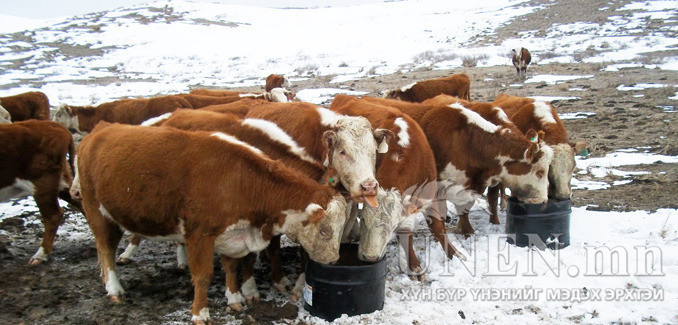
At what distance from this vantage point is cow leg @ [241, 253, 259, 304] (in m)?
5.34

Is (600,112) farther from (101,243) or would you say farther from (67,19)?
(67,19)

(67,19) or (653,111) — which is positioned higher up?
(67,19)

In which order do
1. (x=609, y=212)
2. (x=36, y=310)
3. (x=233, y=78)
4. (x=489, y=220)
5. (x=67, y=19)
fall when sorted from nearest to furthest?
1. (x=36, y=310)
2. (x=609, y=212)
3. (x=489, y=220)
4. (x=233, y=78)
5. (x=67, y=19)

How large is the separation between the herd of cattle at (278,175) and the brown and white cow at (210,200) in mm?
11

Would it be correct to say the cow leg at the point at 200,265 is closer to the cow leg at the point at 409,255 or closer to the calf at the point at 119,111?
the cow leg at the point at 409,255

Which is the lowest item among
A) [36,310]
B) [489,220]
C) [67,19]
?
[489,220]

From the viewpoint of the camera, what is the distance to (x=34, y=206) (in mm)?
8570

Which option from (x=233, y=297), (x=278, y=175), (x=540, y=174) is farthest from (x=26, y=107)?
(x=540, y=174)

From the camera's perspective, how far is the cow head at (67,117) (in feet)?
36.6

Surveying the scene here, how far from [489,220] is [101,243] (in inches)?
206

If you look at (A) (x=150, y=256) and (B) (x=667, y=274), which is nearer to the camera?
(B) (x=667, y=274)

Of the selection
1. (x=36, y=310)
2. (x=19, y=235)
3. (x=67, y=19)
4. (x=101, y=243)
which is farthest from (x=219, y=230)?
(x=67, y=19)

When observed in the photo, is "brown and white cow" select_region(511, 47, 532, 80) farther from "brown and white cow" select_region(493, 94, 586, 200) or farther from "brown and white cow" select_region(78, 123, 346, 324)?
"brown and white cow" select_region(78, 123, 346, 324)

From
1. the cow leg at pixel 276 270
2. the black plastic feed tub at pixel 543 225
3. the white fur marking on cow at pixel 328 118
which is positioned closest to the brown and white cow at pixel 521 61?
the black plastic feed tub at pixel 543 225
